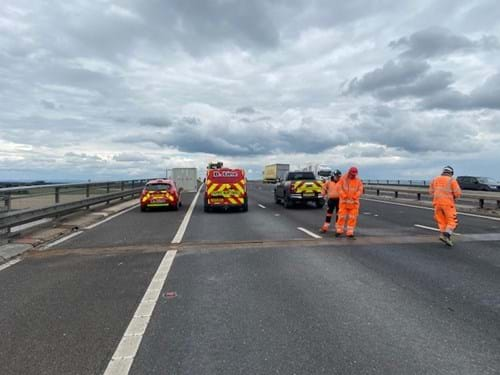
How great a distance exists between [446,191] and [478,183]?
1426 inches

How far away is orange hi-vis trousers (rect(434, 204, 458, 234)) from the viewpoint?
31.1 feet

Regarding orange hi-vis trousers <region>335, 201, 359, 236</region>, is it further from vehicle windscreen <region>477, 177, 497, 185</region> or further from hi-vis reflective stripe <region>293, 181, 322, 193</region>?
vehicle windscreen <region>477, 177, 497, 185</region>

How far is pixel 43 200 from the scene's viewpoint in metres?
13.0

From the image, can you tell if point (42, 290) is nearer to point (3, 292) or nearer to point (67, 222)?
point (3, 292)

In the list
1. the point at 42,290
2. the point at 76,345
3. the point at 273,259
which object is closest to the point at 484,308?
the point at 273,259

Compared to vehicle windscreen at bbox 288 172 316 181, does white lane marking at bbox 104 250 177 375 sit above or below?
below

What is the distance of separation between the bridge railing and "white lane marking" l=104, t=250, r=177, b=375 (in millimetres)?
5465

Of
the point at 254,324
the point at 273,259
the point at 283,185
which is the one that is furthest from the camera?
the point at 283,185

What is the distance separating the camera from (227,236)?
441 inches

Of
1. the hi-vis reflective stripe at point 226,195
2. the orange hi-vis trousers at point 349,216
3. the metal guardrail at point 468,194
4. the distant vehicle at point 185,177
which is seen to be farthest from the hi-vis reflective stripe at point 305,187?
the distant vehicle at point 185,177

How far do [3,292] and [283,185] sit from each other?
18114 millimetres

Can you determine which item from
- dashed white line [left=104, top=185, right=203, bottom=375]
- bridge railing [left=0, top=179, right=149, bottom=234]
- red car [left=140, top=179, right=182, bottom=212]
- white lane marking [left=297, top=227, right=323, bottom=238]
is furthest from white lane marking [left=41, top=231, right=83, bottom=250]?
red car [left=140, top=179, right=182, bottom=212]

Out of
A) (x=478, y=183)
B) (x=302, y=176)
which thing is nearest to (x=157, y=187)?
(x=302, y=176)

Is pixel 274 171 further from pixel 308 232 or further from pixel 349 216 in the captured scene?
pixel 349 216
